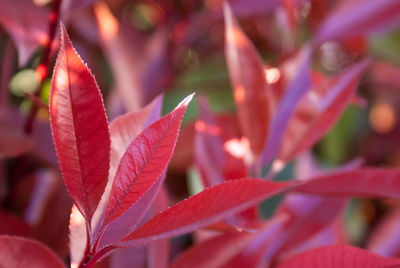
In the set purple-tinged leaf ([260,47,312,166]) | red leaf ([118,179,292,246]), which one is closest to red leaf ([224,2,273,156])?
purple-tinged leaf ([260,47,312,166])

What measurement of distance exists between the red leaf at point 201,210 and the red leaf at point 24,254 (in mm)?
48

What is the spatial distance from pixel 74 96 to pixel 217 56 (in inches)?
22.7

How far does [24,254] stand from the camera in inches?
11.0

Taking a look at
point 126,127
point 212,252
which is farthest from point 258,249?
point 126,127

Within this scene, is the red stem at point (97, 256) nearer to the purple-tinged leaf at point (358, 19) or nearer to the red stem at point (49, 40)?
the red stem at point (49, 40)

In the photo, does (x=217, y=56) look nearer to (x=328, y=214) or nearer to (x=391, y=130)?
(x=391, y=130)

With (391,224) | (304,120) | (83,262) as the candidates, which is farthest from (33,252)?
(391,224)

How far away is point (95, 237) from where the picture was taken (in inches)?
11.2

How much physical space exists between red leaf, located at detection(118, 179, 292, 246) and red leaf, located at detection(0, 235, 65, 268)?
5 centimetres

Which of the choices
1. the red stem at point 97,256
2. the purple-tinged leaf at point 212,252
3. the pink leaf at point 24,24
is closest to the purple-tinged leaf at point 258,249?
the purple-tinged leaf at point 212,252

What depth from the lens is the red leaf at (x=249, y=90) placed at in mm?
419

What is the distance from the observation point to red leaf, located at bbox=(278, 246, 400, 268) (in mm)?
→ 293

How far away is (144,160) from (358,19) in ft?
1.38

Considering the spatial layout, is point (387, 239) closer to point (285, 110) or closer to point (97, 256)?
point (285, 110)
